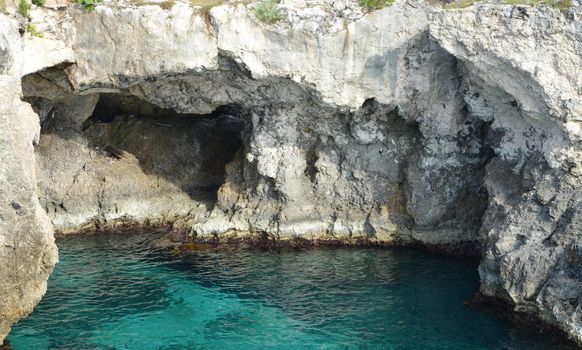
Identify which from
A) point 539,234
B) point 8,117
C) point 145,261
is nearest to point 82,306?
point 145,261

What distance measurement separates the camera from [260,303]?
62.8 feet

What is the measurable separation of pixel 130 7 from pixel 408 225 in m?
11.4

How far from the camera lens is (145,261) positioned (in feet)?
72.7

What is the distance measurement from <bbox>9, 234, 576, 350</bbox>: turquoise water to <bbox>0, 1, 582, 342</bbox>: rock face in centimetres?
137

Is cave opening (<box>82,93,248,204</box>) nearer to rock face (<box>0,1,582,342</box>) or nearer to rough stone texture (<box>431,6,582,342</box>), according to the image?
rock face (<box>0,1,582,342</box>)

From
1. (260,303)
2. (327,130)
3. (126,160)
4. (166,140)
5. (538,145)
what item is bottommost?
(260,303)

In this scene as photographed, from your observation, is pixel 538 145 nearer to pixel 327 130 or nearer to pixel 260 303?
pixel 327 130

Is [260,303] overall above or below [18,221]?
below

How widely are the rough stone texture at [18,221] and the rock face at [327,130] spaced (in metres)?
0.07

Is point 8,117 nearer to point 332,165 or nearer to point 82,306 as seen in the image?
point 82,306

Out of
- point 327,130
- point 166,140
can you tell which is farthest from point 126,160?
point 327,130

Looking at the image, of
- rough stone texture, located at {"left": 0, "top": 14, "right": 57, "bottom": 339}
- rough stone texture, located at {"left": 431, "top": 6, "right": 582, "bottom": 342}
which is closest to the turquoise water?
rough stone texture, located at {"left": 431, "top": 6, "right": 582, "bottom": 342}

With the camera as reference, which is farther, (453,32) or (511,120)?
(511,120)

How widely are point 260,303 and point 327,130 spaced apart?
678 cm
